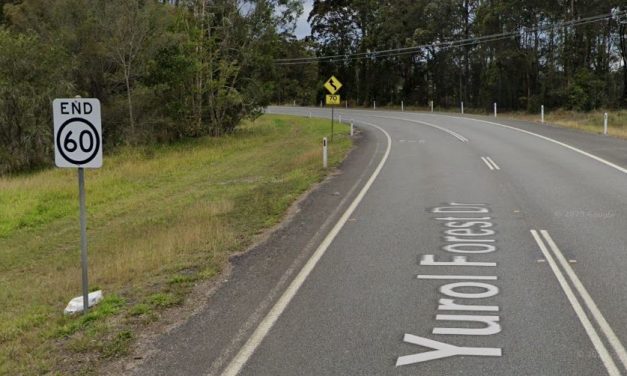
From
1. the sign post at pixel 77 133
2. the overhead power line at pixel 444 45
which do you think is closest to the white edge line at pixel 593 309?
the sign post at pixel 77 133

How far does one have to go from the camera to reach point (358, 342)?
5590 millimetres

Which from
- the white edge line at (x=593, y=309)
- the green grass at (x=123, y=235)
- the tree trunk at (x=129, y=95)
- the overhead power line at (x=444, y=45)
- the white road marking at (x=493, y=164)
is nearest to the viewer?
the white edge line at (x=593, y=309)

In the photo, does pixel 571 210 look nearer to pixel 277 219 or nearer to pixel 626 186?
pixel 626 186

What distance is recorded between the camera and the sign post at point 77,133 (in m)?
6.41

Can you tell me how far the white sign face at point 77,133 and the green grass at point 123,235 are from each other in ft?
5.30

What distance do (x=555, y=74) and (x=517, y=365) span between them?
157 feet

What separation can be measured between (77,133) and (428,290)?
161 inches

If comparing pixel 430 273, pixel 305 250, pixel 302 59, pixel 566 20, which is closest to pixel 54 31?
pixel 305 250

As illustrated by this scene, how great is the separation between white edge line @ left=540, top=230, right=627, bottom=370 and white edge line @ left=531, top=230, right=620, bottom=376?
83 mm

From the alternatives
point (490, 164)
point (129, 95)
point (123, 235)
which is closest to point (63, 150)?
point (123, 235)

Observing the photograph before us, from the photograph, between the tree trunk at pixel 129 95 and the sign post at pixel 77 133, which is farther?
the tree trunk at pixel 129 95

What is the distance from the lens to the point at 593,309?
6344 millimetres

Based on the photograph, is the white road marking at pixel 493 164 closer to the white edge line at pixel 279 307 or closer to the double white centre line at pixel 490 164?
the double white centre line at pixel 490 164

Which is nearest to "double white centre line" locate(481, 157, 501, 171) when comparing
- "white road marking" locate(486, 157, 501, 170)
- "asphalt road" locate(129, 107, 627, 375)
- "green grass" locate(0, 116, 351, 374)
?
"white road marking" locate(486, 157, 501, 170)
